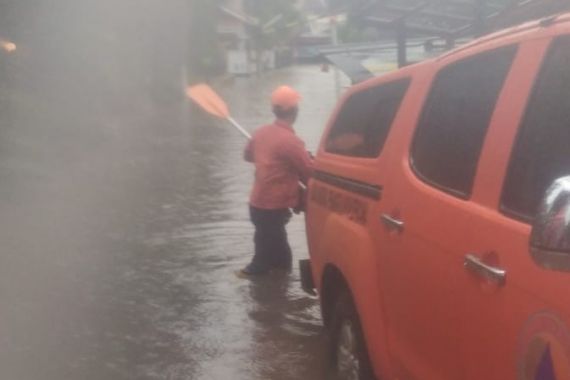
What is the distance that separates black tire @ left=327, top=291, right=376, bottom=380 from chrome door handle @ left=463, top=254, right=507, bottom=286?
5.14ft

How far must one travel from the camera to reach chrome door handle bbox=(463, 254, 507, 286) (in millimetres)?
3184

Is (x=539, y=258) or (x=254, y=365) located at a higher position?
(x=539, y=258)

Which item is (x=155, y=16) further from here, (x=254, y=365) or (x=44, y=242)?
(x=254, y=365)

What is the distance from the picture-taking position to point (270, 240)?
857 cm

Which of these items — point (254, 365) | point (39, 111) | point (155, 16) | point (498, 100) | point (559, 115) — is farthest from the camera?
point (155, 16)

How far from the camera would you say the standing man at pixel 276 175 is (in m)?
8.11

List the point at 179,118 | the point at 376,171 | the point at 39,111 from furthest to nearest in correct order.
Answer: the point at 179,118 → the point at 39,111 → the point at 376,171

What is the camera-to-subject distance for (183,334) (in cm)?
723

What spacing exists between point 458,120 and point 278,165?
164 inches

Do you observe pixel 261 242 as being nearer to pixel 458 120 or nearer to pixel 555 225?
pixel 458 120

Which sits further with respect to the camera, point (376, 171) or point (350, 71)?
point (350, 71)

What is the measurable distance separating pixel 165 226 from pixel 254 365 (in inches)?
192

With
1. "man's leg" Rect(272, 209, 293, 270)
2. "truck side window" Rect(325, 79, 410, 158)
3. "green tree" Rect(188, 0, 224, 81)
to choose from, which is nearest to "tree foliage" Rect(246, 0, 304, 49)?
"green tree" Rect(188, 0, 224, 81)

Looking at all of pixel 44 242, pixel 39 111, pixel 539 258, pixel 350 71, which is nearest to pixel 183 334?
pixel 44 242
